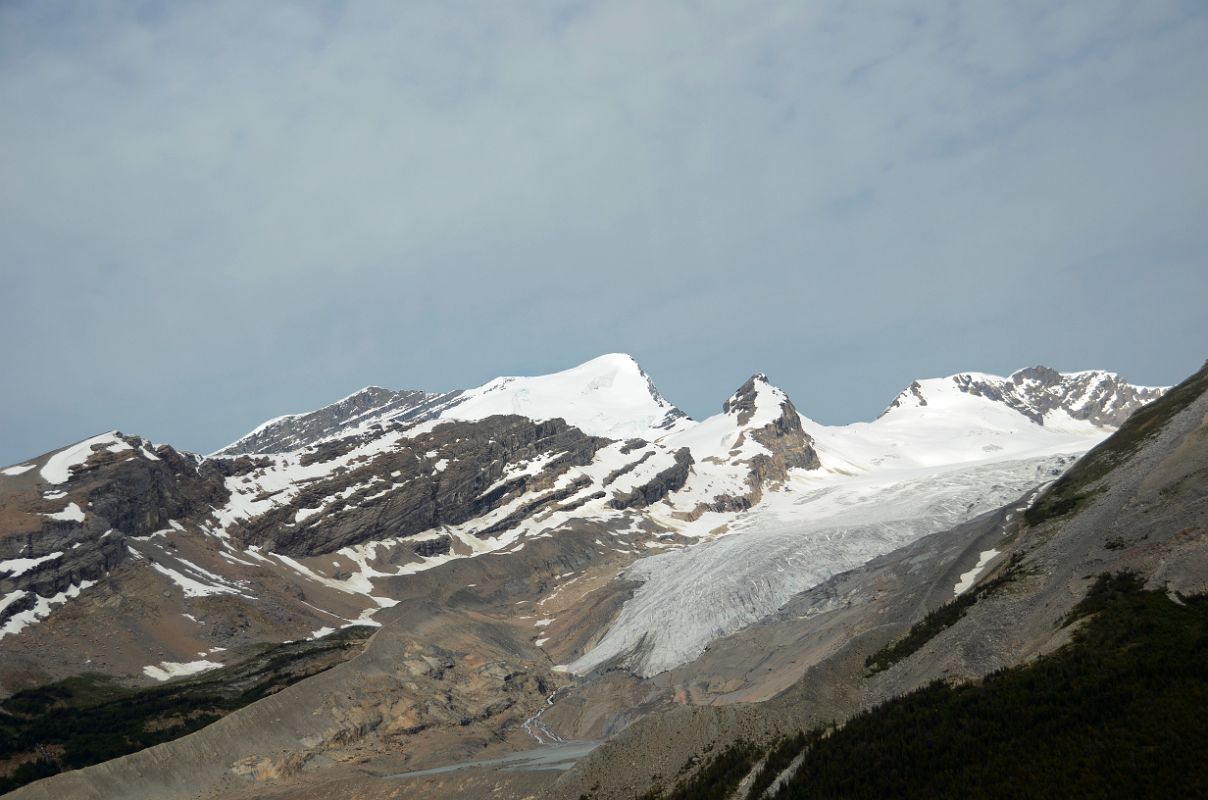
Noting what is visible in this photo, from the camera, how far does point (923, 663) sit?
7644cm

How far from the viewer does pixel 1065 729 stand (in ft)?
160

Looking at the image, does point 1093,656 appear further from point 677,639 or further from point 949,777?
point 677,639

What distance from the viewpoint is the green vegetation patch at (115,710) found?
146 meters

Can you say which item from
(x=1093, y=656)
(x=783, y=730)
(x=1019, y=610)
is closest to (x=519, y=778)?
(x=783, y=730)

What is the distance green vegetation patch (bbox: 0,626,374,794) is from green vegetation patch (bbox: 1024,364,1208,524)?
133 metres

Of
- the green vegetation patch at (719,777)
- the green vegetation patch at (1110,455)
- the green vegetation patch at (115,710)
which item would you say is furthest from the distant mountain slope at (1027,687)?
the green vegetation patch at (115,710)

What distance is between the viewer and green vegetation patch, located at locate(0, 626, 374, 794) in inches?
5763

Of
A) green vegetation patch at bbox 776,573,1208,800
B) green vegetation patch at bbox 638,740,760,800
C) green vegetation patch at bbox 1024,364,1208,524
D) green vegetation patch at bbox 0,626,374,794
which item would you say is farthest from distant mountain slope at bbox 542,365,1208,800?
green vegetation patch at bbox 0,626,374,794

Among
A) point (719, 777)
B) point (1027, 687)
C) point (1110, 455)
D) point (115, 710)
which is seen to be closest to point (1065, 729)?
point (1027, 687)

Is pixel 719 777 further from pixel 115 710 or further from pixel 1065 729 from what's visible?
pixel 115 710

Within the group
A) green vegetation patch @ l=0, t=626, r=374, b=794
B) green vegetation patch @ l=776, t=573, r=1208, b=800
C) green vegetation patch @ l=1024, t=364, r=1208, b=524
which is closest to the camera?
green vegetation patch @ l=776, t=573, r=1208, b=800

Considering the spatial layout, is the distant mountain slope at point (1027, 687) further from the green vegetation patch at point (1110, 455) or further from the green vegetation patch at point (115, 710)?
the green vegetation patch at point (115, 710)

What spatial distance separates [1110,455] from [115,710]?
170 meters

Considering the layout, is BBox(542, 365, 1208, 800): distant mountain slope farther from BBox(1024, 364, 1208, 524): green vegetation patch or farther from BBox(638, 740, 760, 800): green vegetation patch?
BBox(1024, 364, 1208, 524): green vegetation patch
